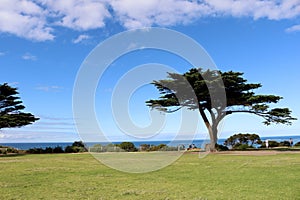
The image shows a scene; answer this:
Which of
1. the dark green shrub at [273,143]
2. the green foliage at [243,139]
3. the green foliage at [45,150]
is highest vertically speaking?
the green foliage at [243,139]

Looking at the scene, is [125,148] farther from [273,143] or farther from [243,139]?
[273,143]

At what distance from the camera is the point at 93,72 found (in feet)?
42.7

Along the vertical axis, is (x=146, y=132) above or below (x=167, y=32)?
below

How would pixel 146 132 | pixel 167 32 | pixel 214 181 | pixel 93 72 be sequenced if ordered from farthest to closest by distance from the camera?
1. pixel 146 132
2. pixel 167 32
3. pixel 93 72
4. pixel 214 181

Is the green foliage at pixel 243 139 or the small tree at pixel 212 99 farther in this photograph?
the green foliage at pixel 243 139

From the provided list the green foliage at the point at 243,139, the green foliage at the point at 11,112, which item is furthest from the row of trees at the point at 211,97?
the green foliage at the point at 243,139

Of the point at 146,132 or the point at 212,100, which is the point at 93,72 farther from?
the point at 212,100

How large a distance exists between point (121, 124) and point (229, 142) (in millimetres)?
27020

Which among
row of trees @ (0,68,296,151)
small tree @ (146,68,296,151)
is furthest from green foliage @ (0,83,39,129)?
small tree @ (146,68,296,151)

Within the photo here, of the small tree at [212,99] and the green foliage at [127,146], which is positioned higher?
the small tree at [212,99]

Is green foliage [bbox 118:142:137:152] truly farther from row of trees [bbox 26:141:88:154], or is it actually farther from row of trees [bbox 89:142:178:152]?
row of trees [bbox 26:141:88:154]

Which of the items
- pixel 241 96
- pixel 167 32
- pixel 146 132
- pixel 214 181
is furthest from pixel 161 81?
pixel 214 181

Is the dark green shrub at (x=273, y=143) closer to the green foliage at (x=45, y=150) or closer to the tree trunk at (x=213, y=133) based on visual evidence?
the tree trunk at (x=213, y=133)

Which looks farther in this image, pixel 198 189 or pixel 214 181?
pixel 214 181
